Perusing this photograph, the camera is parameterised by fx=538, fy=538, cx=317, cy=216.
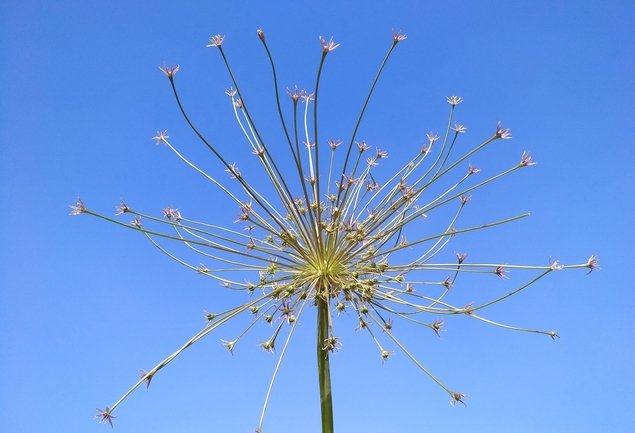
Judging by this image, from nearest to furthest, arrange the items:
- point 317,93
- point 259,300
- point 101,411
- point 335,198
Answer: point 101,411, point 317,93, point 259,300, point 335,198

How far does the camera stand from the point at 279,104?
6.30m

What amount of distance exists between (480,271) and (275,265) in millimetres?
2688

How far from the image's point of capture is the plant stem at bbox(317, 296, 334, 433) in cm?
642

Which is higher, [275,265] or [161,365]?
[275,265]

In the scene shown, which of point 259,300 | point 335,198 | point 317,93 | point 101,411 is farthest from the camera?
point 335,198

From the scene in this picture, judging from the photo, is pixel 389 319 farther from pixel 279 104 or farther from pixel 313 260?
pixel 279 104

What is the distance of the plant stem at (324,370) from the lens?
6.42 meters

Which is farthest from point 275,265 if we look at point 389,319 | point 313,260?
point 389,319

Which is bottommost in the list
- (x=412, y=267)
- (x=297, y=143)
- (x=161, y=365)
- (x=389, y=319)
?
(x=161, y=365)

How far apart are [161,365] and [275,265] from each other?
1.95 metres

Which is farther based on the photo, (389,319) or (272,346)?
(389,319)

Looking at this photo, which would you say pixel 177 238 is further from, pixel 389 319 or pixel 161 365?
pixel 389 319

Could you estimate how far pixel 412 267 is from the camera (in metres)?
7.17

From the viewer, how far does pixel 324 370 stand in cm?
665
